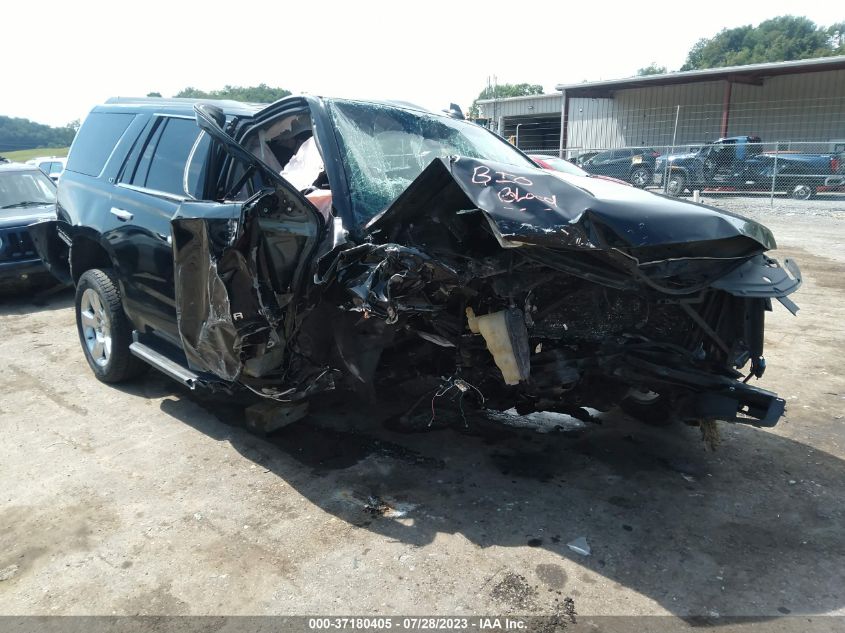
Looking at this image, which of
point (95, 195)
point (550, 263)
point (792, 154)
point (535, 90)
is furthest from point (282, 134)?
point (535, 90)

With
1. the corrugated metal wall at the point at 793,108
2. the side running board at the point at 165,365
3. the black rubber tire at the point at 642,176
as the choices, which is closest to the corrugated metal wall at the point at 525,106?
the corrugated metal wall at the point at 793,108

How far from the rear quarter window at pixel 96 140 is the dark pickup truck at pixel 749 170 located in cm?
Answer: 1478

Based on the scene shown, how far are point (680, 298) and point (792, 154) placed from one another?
16768 millimetres

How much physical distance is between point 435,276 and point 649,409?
7.21ft

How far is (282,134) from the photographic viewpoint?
169 inches

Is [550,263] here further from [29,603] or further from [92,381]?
[92,381]

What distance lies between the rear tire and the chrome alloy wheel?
13.0 feet

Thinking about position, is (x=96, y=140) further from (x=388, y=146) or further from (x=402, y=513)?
(x=402, y=513)

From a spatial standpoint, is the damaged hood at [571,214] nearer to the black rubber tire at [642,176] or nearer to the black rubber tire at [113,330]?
the black rubber tire at [113,330]

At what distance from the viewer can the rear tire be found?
430 cm

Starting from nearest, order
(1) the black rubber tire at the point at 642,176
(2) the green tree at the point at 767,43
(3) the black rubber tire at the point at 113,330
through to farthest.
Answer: (3) the black rubber tire at the point at 113,330, (1) the black rubber tire at the point at 642,176, (2) the green tree at the point at 767,43

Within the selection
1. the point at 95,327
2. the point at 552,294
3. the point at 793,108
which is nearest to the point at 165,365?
the point at 95,327

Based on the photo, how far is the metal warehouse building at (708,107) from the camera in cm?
2312

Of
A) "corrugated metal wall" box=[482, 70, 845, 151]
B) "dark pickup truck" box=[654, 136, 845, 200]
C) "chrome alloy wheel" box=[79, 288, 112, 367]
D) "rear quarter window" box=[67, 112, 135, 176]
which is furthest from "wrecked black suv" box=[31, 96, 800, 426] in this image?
"corrugated metal wall" box=[482, 70, 845, 151]
